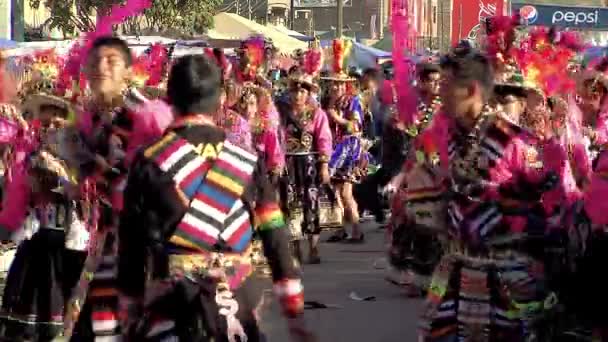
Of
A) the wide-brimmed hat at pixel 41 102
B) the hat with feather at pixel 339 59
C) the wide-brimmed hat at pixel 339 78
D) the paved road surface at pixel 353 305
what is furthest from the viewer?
the hat with feather at pixel 339 59

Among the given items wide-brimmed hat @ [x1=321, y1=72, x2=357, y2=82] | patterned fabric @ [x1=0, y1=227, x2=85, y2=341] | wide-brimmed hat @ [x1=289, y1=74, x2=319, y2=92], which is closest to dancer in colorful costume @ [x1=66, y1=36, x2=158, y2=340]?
patterned fabric @ [x1=0, y1=227, x2=85, y2=341]

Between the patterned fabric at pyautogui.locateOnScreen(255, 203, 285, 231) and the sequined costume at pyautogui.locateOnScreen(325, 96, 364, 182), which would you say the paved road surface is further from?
the patterned fabric at pyautogui.locateOnScreen(255, 203, 285, 231)

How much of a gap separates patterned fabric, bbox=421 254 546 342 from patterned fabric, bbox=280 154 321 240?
5555 millimetres

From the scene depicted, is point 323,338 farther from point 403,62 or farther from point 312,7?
point 312,7

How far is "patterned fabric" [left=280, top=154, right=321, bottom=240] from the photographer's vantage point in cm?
1075

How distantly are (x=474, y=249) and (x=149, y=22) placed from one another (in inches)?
1198

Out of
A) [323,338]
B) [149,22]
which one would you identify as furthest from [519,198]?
[149,22]

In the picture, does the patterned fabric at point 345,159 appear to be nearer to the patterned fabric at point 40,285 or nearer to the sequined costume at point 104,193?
the patterned fabric at point 40,285

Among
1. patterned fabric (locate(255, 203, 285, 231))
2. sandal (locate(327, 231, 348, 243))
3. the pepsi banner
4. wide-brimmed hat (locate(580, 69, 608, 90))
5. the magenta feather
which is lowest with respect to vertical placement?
sandal (locate(327, 231, 348, 243))

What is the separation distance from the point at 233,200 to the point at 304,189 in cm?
685

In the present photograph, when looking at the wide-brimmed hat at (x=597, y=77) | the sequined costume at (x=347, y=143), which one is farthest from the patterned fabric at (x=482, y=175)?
the sequined costume at (x=347, y=143)

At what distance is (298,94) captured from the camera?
10727 millimetres

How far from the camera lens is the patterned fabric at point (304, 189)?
10.8 m

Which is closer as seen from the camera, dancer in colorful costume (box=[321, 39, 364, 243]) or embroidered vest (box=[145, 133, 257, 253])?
embroidered vest (box=[145, 133, 257, 253])
